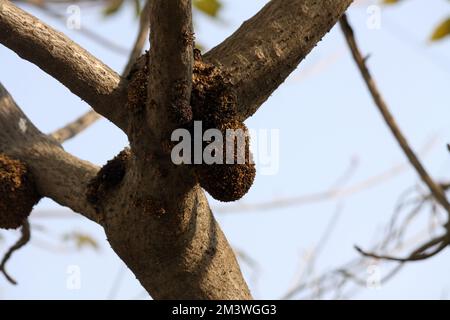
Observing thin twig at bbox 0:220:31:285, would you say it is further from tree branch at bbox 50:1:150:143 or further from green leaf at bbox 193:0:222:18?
green leaf at bbox 193:0:222:18

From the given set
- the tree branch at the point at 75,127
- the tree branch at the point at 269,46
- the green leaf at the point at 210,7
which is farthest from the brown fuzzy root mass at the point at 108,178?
the green leaf at the point at 210,7

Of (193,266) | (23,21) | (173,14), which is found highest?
(23,21)

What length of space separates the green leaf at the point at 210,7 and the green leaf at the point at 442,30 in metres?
0.76

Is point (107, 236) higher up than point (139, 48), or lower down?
lower down

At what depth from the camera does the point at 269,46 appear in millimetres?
1484

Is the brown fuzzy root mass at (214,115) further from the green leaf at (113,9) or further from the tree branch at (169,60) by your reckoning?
the green leaf at (113,9)

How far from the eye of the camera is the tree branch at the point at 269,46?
1.46m

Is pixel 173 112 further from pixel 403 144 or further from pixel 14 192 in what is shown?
pixel 403 144

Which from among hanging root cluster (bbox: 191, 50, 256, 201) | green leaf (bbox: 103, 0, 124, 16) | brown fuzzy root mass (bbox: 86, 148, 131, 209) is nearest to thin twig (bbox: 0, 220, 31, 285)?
brown fuzzy root mass (bbox: 86, 148, 131, 209)

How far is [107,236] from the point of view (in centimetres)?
156

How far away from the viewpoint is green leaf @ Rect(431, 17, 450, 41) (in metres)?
1.97
